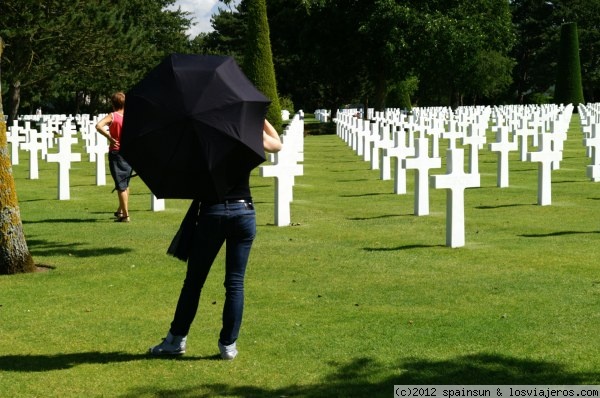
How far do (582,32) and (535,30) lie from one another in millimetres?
6923

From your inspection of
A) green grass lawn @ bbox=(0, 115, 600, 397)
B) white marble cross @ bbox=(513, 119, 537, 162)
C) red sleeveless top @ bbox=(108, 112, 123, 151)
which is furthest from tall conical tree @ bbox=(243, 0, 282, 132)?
red sleeveless top @ bbox=(108, 112, 123, 151)

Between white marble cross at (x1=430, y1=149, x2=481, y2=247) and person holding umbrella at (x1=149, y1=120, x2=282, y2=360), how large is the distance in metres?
4.54

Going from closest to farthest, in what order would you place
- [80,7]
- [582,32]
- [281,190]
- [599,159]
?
[281,190] → [599,159] → [80,7] → [582,32]

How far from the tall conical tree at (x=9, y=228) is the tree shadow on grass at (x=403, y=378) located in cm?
427

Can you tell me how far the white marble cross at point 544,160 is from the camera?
14297mm

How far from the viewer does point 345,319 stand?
7.46 metres

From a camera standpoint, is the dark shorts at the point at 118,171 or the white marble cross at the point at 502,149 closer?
the dark shorts at the point at 118,171

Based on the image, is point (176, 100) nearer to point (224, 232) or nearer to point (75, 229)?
point (224, 232)

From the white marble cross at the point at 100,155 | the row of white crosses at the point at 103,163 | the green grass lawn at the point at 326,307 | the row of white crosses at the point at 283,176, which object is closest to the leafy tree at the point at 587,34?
the row of white crosses at the point at 103,163

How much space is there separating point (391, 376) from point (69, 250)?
244 inches

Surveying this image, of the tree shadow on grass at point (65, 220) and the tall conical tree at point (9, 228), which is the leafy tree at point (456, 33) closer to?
the tree shadow on grass at point (65, 220)

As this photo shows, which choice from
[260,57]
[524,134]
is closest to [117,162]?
[524,134]

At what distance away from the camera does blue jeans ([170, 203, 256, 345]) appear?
6.13 m

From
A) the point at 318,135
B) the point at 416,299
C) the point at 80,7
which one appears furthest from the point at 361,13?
the point at 416,299
